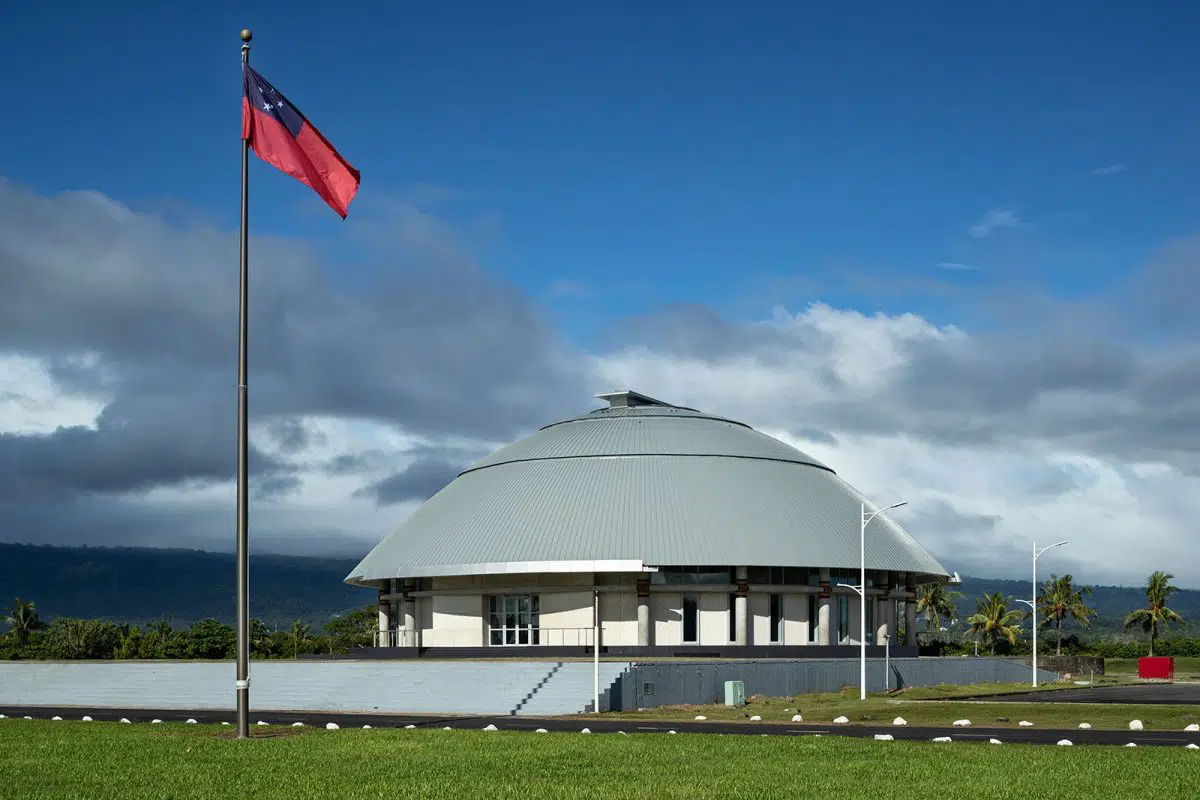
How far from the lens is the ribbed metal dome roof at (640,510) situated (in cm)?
6469

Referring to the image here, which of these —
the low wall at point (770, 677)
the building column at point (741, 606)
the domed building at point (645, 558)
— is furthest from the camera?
the building column at point (741, 606)

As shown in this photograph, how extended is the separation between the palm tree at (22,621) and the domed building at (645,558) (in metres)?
41.3

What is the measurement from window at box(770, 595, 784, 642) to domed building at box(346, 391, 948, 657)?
50mm

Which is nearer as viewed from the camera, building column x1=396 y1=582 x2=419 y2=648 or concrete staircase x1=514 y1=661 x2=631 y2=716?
concrete staircase x1=514 y1=661 x2=631 y2=716

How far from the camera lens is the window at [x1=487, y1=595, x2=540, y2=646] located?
68.1 meters

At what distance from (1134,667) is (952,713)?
2973 inches

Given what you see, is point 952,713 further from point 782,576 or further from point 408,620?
point 408,620

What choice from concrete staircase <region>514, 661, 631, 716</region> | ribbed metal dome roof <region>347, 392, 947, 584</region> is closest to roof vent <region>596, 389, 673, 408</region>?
ribbed metal dome roof <region>347, 392, 947, 584</region>

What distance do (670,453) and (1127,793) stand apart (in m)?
55.3

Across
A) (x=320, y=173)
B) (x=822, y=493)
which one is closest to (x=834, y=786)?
(x=320, y=173)

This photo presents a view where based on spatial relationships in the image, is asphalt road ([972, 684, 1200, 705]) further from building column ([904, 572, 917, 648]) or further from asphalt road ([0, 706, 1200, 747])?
asphalt road ([0, 706, 1200, 747])

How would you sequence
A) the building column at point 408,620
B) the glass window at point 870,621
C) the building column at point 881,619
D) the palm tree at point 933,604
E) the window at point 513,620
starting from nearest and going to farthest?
the window at point 513,620
the building column at point 408,620
the glass window at point 870,621
the building column at point 881,619
the palm tree at point 933,604

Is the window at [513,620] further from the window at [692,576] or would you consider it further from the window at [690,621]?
the window at [690,621]

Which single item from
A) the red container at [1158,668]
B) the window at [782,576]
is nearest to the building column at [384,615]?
the window at [782,576]
